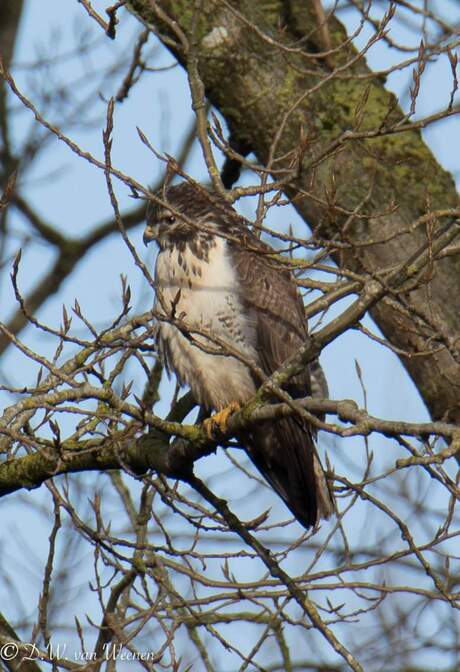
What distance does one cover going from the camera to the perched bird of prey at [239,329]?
533cm

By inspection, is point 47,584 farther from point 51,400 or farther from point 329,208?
point 329,208

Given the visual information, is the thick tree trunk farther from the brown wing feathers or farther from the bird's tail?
the bird's tail

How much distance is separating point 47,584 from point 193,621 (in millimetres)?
660

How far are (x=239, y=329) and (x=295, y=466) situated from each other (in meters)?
0.68

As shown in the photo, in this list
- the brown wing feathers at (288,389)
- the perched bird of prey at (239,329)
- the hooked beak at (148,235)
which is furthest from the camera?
the hooked beak at (148,235)

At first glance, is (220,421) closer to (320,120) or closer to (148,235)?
(148,235)

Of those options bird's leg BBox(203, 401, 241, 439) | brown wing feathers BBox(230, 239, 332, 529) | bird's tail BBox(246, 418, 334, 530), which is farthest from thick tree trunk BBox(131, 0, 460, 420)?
bird's leg BBox(203, 401, 241, 439)

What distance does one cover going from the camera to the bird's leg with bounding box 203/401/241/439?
452cm

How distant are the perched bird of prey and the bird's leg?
1cm

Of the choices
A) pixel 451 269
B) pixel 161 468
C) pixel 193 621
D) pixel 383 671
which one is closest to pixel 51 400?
pixel 161 468

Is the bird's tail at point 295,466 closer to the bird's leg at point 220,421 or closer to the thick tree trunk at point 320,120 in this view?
the bird's leg at point 220,421

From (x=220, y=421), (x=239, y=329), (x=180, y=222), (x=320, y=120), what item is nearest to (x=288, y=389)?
(x=239, y=329)

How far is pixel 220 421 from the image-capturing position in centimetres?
488

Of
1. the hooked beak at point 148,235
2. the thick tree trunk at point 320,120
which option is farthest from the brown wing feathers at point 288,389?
the thick tree trunk at point 320,120
